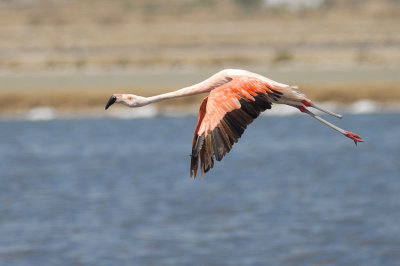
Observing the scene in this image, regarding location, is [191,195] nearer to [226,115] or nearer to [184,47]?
[226,115]

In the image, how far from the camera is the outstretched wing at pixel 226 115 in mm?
8344

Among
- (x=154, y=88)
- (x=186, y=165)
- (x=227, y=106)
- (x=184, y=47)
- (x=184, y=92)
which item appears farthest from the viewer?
(x=184, y=47)

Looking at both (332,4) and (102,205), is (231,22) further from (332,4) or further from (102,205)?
(102,205)

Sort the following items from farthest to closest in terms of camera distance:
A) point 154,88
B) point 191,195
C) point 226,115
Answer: point 154,88 < point 191,195 < point 226,115

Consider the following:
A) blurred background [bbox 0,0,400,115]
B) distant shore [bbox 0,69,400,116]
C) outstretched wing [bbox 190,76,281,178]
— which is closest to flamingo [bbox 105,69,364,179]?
outstretched wing [bbox 190,76,281,178]

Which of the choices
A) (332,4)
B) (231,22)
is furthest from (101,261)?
(332,4)

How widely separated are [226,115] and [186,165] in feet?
67.8

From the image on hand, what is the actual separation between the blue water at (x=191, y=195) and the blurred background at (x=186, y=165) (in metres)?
0.05

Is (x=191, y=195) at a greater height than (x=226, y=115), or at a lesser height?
greater

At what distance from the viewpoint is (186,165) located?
29.2m

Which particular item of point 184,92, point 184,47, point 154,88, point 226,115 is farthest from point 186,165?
point 184,47

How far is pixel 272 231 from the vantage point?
2069 cm

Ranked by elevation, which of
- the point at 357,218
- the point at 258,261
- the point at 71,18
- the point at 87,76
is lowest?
the point at 258,261

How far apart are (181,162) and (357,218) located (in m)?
8.81
